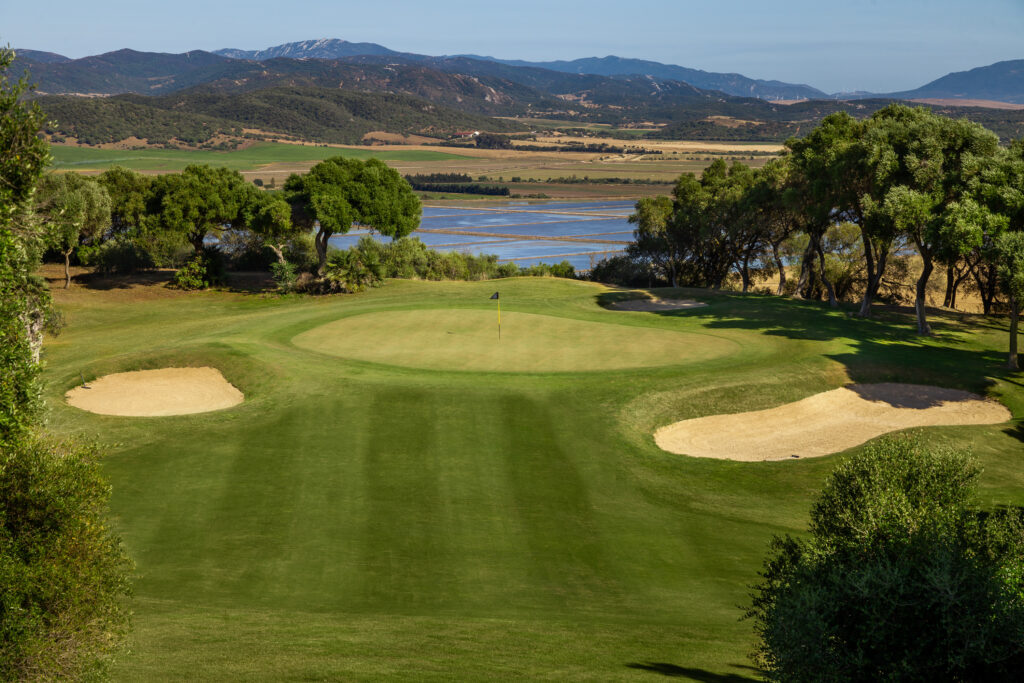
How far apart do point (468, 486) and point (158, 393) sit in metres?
15.9

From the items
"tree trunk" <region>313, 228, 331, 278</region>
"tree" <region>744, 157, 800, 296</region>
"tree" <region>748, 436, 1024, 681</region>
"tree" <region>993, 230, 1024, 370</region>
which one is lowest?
"tree" <region>748, 436, 1024, 681</region>

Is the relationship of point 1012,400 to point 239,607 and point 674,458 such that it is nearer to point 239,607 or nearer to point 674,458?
point 674,458

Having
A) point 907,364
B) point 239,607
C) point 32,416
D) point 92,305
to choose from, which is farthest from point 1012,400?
point 92,305

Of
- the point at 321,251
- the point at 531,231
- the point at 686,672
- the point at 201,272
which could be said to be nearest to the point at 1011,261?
the point at 686,672

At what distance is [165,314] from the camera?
161ft

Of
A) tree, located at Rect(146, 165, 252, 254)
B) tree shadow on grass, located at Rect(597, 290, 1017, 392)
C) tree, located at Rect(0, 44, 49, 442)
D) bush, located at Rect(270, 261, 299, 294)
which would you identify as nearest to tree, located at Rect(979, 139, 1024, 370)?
tree shadow on grass, located at Rect(597, 290, 1017, 392)

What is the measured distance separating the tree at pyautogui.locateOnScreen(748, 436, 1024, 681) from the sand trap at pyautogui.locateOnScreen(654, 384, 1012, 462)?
13.8 meters

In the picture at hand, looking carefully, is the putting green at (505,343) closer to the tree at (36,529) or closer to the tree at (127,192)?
the tree at (36,529)

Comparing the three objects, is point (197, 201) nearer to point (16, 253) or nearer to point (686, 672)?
point (16, 253)

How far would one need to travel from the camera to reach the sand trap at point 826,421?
26.0 metres

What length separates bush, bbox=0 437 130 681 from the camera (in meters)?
10.1

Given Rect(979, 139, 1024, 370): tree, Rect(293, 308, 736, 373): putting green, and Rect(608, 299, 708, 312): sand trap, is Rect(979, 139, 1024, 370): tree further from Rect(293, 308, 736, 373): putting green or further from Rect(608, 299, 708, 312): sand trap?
Rect(608, 299, 708, 312): sand trap

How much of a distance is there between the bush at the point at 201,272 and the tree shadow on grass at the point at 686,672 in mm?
51652

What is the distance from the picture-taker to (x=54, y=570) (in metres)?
10.8
